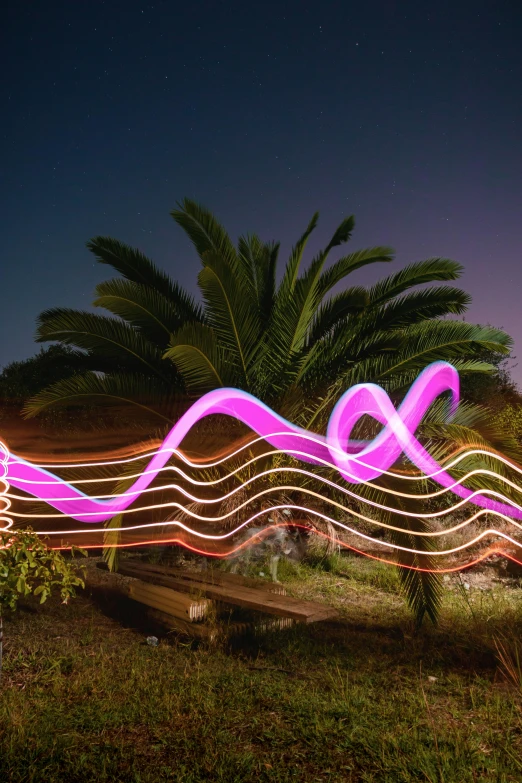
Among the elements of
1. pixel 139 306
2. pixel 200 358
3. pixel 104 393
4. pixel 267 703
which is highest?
pixel 139 306

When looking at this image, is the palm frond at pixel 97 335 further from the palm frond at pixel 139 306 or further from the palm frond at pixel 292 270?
the palm frond at pixel 292 270

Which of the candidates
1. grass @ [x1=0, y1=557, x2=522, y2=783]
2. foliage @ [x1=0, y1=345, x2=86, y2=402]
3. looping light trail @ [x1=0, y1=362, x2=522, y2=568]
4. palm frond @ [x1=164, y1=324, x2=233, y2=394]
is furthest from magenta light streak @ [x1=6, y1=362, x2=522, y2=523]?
foliage @ [x1=0, y1=345, x2=86, y2=402]

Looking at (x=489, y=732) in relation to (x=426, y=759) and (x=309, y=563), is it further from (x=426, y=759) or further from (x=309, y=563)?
(x=309, y=563)

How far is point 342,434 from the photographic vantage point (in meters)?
7.62

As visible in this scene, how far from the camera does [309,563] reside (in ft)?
28.7

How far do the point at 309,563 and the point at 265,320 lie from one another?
3.75 m

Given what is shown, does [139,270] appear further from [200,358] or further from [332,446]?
[332,446]

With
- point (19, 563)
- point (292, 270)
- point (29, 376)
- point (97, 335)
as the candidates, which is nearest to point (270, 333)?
point (292, 270)

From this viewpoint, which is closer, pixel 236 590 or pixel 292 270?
pixel 236 590

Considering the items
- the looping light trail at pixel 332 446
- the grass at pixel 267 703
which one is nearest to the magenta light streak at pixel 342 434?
the looping light trail at pixel 332 446

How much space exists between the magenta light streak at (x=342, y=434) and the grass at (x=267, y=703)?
141 cm

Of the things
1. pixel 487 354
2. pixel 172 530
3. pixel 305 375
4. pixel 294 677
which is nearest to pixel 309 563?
pixel 172 530

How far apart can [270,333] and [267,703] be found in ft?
17.0

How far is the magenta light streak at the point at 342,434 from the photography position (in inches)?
252
